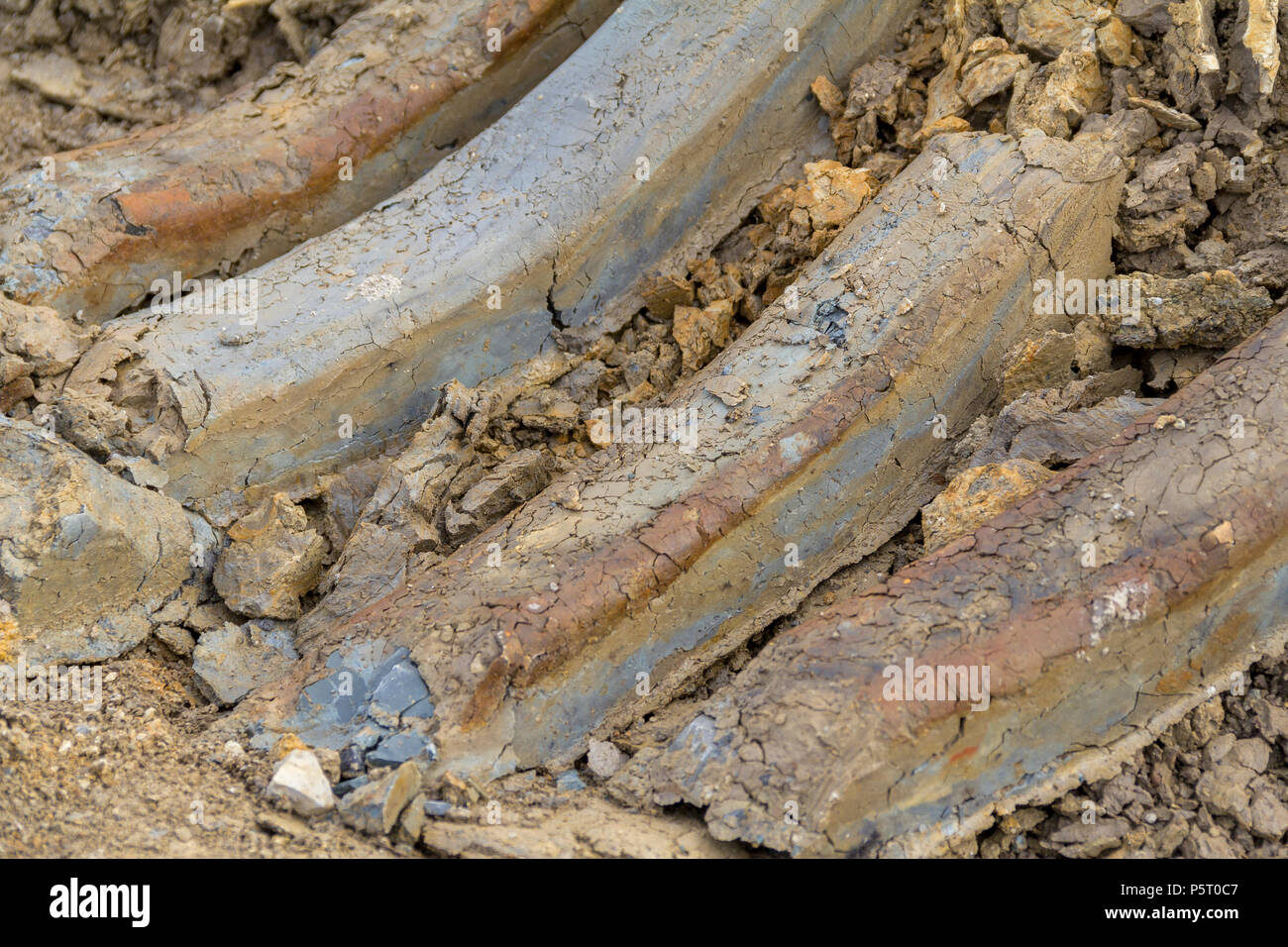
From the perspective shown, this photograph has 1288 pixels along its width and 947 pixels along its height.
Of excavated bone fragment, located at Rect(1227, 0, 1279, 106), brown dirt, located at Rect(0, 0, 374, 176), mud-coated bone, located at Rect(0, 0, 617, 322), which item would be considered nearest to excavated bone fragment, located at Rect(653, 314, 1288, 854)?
excavated bone fragment, located at Rect(1227, 0, 1279, 106)

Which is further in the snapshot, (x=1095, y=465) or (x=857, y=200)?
(x=857, y=200)

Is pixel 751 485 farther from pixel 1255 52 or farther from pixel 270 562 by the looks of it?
pixel 1255 52

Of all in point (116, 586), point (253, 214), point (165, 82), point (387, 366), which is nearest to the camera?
point (116, 586)

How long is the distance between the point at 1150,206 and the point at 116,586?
11.3ft

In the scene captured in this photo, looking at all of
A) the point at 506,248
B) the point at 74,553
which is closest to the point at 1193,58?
the point at 506,248

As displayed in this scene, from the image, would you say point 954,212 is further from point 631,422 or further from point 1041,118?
point 631,422

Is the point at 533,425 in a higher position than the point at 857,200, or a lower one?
lower

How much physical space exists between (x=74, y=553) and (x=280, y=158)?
188 cm

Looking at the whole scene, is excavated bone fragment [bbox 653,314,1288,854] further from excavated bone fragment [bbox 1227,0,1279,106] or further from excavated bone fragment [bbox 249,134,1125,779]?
excavated bone fragment [bbox 1227,0,1279,106]

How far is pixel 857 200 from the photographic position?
153 inches

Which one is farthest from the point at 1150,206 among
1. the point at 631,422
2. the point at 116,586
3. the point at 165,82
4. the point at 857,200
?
the point at 165,82

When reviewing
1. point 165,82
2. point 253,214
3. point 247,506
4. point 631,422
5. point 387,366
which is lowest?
point 247,506

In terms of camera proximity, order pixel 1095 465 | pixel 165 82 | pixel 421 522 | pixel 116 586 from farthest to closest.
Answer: pixel 165 82
pixel 421 522
pixel 116 586
pixel 1095 465

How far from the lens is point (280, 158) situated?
4.25m
